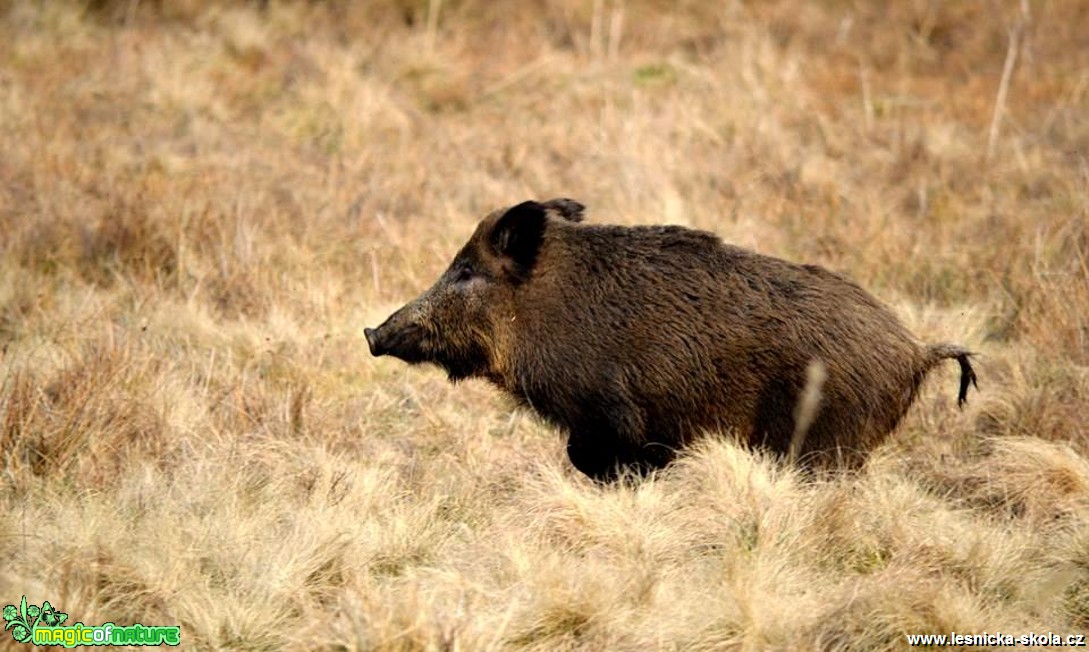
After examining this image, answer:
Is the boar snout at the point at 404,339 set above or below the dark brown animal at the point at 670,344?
below

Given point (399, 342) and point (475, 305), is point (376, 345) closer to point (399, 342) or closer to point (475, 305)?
point (399, 342)

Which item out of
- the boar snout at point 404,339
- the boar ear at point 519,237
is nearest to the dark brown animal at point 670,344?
the boar ear at point 519,237

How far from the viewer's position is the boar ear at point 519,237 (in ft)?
19.0

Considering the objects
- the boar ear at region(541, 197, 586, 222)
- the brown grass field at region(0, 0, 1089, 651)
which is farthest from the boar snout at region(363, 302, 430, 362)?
the boar ear at region(541, 197, 586, 222)

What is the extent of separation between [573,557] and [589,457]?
913mm

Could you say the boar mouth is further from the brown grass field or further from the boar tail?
the boar tail

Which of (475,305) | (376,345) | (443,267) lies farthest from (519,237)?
(443,267)

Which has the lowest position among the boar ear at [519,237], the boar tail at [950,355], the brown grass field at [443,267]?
the brown grass field at [443,267]

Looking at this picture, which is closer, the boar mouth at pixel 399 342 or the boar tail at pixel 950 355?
the boar tail at pixel 950 355

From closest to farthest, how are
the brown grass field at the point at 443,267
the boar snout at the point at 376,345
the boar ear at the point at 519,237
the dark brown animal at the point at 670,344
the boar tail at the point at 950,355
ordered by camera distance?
the brown grass field at the point at 443,267
the dark brown animal at the point at 670,344
the boar tail at the point at 950,355
the boar ear at the point at 519,237
the boar snout at the point at 376,345

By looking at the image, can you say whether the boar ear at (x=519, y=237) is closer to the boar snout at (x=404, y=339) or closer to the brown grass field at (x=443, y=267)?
the boar snout at (x=404, y=339)

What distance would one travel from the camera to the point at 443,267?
8406 mm

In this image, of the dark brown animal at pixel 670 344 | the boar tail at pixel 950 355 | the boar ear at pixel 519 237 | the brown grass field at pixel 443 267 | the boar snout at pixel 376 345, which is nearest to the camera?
the brown grass field at pixel 443 267

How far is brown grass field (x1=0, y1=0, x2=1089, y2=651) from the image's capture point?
4492 millimetres
